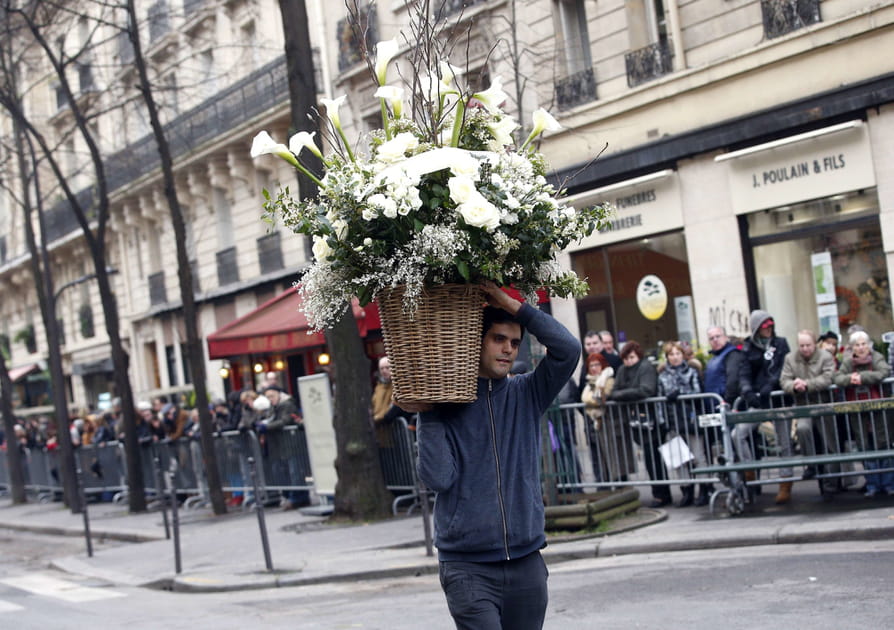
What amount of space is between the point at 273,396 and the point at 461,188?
1348 centimetres

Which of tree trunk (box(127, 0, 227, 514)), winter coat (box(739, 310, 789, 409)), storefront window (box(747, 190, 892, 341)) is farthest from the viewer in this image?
tree trunk (box(127, 0, 227, 514))

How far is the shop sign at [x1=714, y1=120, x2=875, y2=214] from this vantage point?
15117mm

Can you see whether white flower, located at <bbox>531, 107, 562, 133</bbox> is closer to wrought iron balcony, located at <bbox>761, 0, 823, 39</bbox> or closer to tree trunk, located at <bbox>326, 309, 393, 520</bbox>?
Result: tree trunk, located at <bbox>326, 309, 393, 520</bbox>

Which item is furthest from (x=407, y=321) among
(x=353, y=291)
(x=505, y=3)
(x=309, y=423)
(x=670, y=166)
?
(x=505, y=3)

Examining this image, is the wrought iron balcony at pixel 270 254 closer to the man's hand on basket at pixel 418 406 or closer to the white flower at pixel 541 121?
the white flower at pixel 541 121

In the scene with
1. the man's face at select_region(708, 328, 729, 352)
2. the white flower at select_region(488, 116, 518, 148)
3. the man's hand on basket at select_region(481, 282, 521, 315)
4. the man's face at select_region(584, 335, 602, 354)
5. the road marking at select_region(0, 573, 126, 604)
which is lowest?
the road marking at select_region(0, 573, 126, 604)

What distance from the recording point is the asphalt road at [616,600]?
22.2 feet

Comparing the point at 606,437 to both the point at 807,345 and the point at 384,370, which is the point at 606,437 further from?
the point at 384,370

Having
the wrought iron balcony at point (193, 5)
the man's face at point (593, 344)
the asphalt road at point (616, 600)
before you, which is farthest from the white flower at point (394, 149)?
the wrought iron balcony at point (193, 5)

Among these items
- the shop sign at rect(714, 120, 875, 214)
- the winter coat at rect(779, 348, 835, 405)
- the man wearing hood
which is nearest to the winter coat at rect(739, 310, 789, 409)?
the man wearing hood

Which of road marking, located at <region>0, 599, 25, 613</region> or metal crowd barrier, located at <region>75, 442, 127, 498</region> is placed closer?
road marking, located at <region>0, 599, 25, 613</region>

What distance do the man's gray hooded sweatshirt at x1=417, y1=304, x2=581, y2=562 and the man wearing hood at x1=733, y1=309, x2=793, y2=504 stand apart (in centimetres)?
711

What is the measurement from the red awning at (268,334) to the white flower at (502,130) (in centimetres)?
1281

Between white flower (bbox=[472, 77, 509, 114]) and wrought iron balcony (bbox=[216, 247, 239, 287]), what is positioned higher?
wrought iron balcony (bbox=[216, 247, 239, 287])
